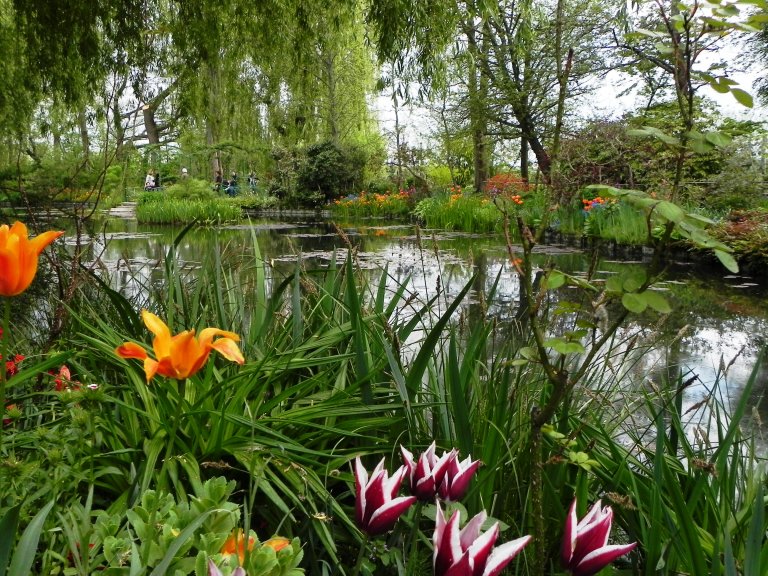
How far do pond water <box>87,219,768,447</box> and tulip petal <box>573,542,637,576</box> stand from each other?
0.39 metres

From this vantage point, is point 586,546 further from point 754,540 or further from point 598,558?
point 754,540

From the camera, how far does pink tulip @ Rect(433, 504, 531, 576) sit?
715 mm

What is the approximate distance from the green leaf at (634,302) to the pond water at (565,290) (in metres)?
0.06

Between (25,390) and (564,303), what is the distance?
1.47m

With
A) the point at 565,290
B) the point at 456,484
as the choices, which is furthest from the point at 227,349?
the point at 565,290

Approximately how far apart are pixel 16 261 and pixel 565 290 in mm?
5448

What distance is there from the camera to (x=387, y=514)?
840 mm

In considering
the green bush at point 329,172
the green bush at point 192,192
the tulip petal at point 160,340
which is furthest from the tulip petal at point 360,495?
the green bush at point 329,172

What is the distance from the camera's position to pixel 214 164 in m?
24.7

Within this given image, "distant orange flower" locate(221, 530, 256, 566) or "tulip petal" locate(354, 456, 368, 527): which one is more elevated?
"tulip petal" locate(354, 456, 368, 527)

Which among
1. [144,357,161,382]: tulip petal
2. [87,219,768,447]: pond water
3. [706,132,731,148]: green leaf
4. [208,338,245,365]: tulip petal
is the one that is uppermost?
[706,132,731,148]: green leaf

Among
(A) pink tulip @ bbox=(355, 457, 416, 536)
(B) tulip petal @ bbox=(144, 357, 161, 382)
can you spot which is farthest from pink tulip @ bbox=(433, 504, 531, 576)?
(B) tulip petal @ bbox=(144, 357, 161, 382)

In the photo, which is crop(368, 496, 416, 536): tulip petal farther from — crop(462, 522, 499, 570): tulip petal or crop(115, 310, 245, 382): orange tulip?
crop(115, 310, 245, 382): orange tulip

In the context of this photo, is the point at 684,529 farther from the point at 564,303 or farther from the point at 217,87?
the point at 217,87
